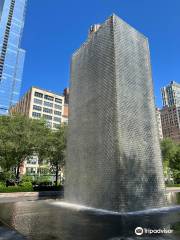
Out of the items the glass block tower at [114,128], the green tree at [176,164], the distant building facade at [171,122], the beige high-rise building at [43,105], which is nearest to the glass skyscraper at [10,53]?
the beige high-rise building at [43,105]

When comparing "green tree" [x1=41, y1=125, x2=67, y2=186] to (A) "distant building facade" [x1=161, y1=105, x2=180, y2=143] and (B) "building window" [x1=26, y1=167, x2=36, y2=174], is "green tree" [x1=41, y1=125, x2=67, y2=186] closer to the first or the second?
(B) "building window" [x1=26, y1=167, x2=36, y2=174]

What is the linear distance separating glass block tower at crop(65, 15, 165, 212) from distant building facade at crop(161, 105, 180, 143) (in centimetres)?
14881

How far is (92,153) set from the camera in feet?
61.3

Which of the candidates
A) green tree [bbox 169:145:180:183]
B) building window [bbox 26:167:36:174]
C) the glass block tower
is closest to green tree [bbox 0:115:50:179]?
the glass block tower

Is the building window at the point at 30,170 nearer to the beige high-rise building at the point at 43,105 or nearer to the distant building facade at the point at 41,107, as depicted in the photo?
the distant building facade at the point at 41,107

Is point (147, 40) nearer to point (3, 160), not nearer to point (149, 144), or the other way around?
point (149, 144)

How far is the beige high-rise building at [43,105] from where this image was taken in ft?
358

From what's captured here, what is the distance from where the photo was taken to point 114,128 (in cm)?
1695

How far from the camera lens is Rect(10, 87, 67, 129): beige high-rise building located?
109194mm

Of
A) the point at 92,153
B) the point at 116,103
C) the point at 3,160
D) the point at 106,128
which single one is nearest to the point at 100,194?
the point at 92,153

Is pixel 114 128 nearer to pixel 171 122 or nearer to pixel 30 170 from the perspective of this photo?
pixel 30 170

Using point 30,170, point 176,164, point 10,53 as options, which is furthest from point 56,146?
point 10,53

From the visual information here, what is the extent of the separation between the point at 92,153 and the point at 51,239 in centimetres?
1105

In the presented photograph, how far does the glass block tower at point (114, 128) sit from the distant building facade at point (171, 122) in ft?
488
